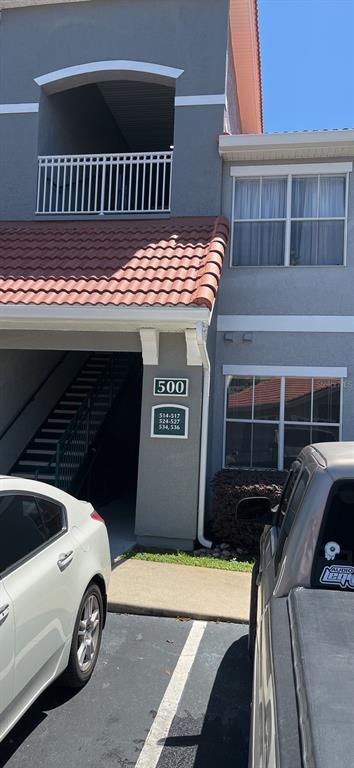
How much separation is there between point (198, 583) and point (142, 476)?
190 cm

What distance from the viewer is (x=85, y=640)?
13.3 feet

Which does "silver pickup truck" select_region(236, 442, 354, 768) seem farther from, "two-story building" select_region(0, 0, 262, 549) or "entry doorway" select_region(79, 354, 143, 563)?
"entry doorway" select_region(79, 354, 143, 563)

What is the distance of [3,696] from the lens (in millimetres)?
2812

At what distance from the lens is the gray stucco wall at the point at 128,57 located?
364 inches

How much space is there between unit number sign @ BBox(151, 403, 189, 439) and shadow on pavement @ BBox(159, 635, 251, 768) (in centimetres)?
368

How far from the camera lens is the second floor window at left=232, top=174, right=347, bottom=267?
8.96 metres

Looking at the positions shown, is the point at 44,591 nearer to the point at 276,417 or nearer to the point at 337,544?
the point at 337,544

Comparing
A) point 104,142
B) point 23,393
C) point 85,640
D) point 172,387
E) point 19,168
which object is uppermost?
point 104,142

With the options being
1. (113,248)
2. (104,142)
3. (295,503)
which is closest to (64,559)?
(295,503)

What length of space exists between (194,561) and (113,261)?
4.18 metres

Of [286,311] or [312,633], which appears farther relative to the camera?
[286,311]

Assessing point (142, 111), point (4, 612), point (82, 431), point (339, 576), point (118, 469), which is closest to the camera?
point (339, 576)

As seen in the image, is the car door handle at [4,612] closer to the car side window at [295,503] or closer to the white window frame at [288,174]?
the car side window at [295,503]

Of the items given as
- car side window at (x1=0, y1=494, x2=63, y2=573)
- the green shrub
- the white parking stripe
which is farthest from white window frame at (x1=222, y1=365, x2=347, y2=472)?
car side window at (x1=0, y1=494, x2=63, y2=573)
